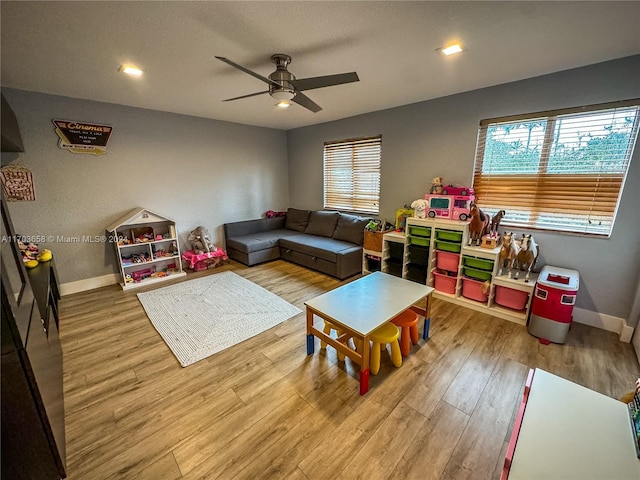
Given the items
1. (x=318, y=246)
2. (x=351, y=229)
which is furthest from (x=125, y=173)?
(x=351, y=229)

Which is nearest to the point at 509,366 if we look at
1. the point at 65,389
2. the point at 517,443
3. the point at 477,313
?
the point at 477,313

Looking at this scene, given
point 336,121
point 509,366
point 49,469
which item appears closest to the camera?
point 49,469

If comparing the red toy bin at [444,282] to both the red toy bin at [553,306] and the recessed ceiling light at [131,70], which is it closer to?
the red toy bin at [553,306]

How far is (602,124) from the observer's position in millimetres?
2295

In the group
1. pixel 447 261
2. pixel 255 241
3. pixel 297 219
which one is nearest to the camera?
pixel 447 261

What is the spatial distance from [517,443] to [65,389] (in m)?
2.69

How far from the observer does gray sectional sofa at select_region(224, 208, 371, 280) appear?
3.80 meters

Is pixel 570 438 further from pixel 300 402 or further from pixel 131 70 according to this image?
pixel 131 70

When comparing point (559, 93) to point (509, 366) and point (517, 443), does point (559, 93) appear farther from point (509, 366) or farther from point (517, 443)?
point (517, 443)

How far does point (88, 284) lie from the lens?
11.3 ft

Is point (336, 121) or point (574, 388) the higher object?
point (336, 121)

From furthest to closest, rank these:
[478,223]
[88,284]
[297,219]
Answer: [297,219], [88,284], [478,223]

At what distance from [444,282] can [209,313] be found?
9.08ft

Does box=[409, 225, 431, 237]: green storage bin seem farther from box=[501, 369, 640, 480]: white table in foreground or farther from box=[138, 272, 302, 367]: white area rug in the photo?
box=[501, 369, 640, 480]: white table in foreground
